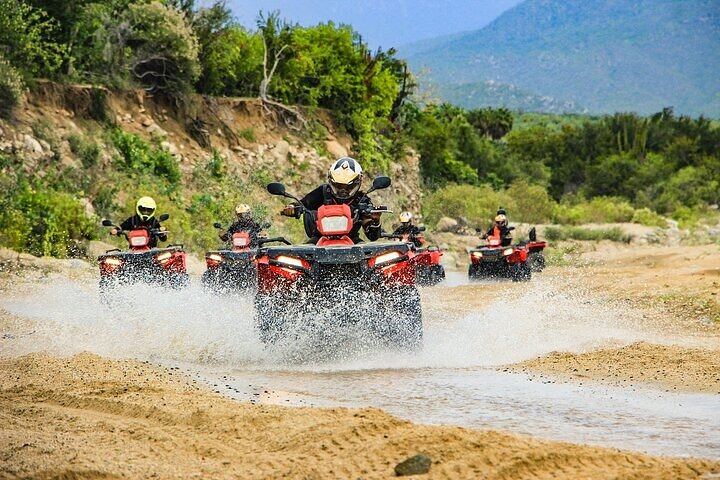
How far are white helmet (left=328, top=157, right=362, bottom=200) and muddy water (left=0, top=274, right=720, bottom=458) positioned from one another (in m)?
1.78

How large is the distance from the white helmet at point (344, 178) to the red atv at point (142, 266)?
4696 millimetres

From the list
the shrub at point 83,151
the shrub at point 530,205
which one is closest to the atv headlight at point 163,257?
the shrub at point 83,151

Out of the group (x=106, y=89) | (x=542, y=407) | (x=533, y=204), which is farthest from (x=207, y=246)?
(x=533, y=204)

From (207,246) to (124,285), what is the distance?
1465 cm

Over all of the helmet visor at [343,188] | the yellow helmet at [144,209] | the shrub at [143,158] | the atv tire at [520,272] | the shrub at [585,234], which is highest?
the shrub at [143,158]

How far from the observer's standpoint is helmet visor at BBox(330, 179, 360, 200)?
40.0 ft

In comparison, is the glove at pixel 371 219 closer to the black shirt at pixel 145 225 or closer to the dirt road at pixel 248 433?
the dirt road at pixel 248 433

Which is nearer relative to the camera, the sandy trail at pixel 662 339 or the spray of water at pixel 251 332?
Result: the sandy trail at pixel 662 339

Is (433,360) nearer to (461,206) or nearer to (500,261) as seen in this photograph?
(500,261)

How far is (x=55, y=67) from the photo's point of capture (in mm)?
30703

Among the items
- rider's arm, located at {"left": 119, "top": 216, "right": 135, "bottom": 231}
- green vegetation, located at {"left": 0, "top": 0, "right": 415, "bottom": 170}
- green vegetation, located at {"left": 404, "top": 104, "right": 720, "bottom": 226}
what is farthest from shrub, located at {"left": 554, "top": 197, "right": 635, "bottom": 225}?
rider's arm, located at {"left": 119, "top": 216, "right": 135, "bottom": 231}

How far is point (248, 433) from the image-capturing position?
6.87m

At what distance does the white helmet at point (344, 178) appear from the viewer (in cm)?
1212

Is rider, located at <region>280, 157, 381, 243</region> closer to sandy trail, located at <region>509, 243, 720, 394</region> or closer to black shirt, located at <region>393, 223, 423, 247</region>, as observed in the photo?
sandy trail, located at <region>509, 243, 720, 394</region>
